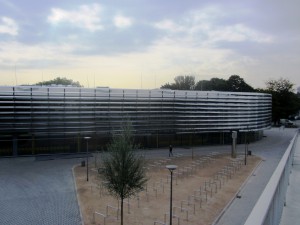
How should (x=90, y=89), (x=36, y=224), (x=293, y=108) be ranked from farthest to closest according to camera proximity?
(x=293, y=108) → (x=90, y=89) → (x=36, y=224)

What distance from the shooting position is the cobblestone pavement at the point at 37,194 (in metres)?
18.8

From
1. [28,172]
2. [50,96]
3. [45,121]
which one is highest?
[50,96]

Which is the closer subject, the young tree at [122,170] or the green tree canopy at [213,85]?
the young tree at [122,170]

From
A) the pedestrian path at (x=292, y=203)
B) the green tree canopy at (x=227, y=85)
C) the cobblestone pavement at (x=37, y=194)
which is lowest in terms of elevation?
the cobblestone pavement at (x=37, y=194)

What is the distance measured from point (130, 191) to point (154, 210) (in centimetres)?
228

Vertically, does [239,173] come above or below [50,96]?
below

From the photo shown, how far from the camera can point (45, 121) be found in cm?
4109

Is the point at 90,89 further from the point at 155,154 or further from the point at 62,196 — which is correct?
the point at 62,196

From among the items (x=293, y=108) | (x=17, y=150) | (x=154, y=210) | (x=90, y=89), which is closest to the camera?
(x=154, y=210)

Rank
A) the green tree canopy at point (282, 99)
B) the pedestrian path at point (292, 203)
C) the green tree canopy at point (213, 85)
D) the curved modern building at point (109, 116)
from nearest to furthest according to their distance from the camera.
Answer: the pedestrian path at point (292, 203) < the curved modern building at point (109, 116) < the green tree canopy at point (282, 99) < the green tree canopy at point (213, 85)

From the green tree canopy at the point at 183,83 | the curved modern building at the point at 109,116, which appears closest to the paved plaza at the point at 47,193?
the curved modern building at the point at 109,116

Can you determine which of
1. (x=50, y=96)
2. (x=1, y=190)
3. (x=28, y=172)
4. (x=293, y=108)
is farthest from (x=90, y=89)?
(x=293, y=108)

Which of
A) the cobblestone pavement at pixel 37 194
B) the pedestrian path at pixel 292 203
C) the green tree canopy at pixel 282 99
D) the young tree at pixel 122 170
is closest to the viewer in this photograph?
the pedestrian path at pixel 292 203

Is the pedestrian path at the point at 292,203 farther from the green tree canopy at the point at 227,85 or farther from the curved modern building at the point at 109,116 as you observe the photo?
the green tree canopy at the point at 227,85
